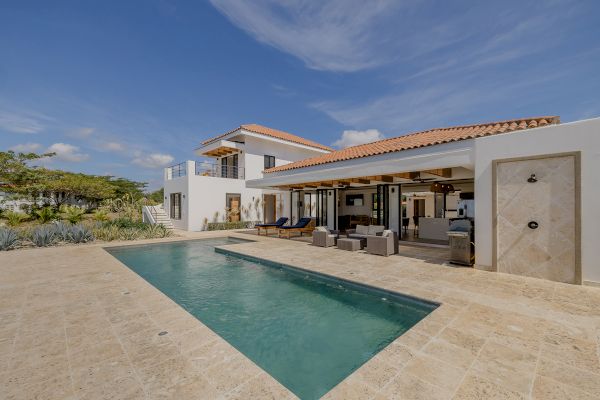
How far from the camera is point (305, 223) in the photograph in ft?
49.8

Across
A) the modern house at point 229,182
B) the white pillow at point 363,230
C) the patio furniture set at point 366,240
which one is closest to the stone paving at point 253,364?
the patio furniture set at point 366,240

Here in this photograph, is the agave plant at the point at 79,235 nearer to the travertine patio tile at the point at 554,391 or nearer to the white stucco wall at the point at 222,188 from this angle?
the white stucco wall at the point at 222,188

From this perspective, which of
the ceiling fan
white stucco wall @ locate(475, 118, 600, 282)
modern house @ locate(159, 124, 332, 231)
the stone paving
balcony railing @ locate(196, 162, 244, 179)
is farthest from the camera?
balcony railing @ locate(196, 162, 244, 179)

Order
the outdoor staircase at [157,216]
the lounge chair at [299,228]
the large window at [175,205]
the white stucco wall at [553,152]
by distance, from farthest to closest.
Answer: the large window at [175,205] → the outdoor staircase at [157,216] → the lounge chair at [299,228] → the white stucco wall at [553,152]

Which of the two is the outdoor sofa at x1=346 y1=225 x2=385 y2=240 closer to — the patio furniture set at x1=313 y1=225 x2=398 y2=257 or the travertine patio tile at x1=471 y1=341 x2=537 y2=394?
the patio furniture set at x1=313 y1=225 x2=398 y2=257

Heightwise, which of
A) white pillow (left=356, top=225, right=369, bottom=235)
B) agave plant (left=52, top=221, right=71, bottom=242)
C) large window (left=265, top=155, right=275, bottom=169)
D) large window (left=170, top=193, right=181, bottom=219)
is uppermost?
large window (left=265, top=155, right=275, bottom=169)

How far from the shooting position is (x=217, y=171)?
22.0 metres

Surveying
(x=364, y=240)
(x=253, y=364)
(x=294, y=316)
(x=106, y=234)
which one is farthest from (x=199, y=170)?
(x=253, y=364)

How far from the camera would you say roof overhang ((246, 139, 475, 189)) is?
763 cm

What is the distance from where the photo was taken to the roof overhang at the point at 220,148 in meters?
20.4

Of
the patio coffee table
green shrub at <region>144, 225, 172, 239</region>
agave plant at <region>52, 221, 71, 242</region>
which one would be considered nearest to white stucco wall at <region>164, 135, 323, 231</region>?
green shrub at <region>144, 225, 172, 239</region>

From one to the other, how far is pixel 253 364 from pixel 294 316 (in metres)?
2.08

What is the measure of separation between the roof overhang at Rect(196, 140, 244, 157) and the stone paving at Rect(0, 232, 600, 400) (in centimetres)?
1595

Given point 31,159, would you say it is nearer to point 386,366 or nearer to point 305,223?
point 305,223
